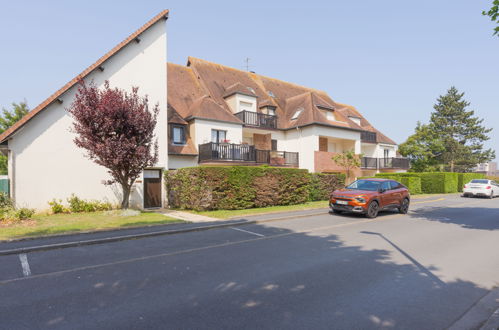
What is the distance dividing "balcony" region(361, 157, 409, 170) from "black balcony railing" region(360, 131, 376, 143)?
2196mm

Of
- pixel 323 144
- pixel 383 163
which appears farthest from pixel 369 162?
pixel 323 144

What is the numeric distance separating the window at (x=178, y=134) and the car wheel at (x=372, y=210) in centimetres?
1253

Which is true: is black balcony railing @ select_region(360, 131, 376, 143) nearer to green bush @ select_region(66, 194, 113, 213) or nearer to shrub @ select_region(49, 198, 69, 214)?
green bush @ select_region(66, 194, 113, 213)

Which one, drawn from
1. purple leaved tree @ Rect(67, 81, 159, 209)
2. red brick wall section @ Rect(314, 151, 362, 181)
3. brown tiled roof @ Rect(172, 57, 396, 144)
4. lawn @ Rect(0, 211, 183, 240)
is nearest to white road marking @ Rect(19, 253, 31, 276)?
lawn @ Rect(0, 211, 183, 240)

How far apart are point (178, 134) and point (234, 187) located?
22.0 ft

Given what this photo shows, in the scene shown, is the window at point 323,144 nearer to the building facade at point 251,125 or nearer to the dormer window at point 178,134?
the building facade at point 251,125

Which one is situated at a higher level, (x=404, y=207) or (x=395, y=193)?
(x=395, y=193)

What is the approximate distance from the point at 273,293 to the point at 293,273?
1.06m

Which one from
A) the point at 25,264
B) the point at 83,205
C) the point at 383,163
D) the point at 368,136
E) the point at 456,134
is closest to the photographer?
the point at 25,264

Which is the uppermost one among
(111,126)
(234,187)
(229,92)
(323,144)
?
(229,92)

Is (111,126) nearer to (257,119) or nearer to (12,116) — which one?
(257,119)

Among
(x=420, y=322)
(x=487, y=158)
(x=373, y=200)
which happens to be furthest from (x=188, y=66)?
(x=487, y=158)

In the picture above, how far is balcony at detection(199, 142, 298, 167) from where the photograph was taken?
20031mm

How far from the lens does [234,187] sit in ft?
51.9
